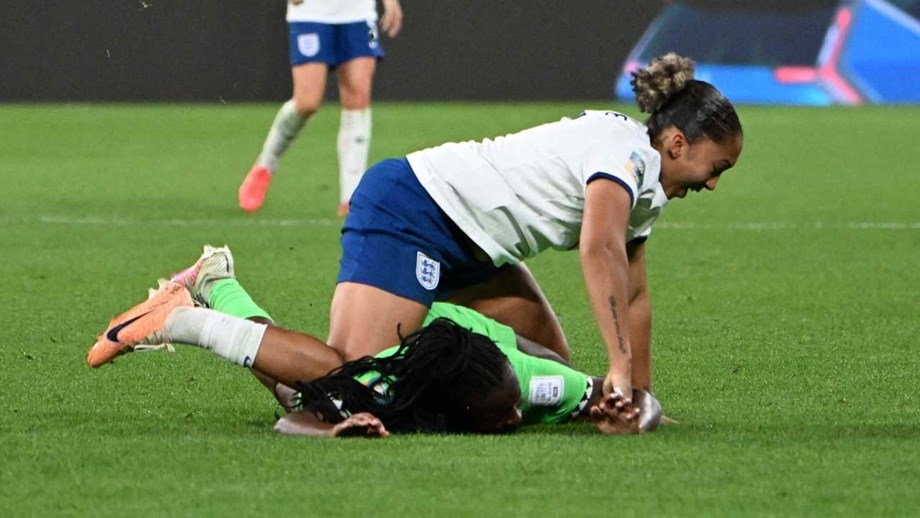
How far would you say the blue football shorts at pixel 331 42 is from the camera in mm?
9250

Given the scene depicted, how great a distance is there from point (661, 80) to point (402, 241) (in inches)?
29.8

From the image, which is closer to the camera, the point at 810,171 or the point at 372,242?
the point at 372,242

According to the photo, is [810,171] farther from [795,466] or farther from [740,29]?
[795,466]

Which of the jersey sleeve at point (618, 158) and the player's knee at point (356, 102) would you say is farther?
the player's knee at point (356, 102)

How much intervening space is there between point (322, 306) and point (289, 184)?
503 centimetres

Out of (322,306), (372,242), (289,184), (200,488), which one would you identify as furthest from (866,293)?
(289,184)

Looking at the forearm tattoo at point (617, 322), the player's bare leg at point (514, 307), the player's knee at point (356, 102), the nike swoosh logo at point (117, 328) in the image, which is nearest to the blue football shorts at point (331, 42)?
the player's knee at point (356, 102)

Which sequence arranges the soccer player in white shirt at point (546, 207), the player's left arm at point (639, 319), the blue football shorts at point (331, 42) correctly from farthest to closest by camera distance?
the blue football shorts at point (331, 42) < the player's left arm at point (639, 319) < the soccer player in white shirt at point (546, 207)

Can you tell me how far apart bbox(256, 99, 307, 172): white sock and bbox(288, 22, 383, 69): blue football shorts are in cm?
27

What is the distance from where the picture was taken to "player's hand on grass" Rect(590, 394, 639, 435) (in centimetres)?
405

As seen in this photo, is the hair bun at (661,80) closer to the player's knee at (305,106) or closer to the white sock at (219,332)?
the white sock at (219,332)

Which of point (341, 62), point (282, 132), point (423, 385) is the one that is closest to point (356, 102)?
point (341, 62)

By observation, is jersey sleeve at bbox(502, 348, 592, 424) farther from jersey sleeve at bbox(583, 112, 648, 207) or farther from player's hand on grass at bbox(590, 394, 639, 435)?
jersey sleeve at bbox(583, 112, 648, 207)

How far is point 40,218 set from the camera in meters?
9.23
